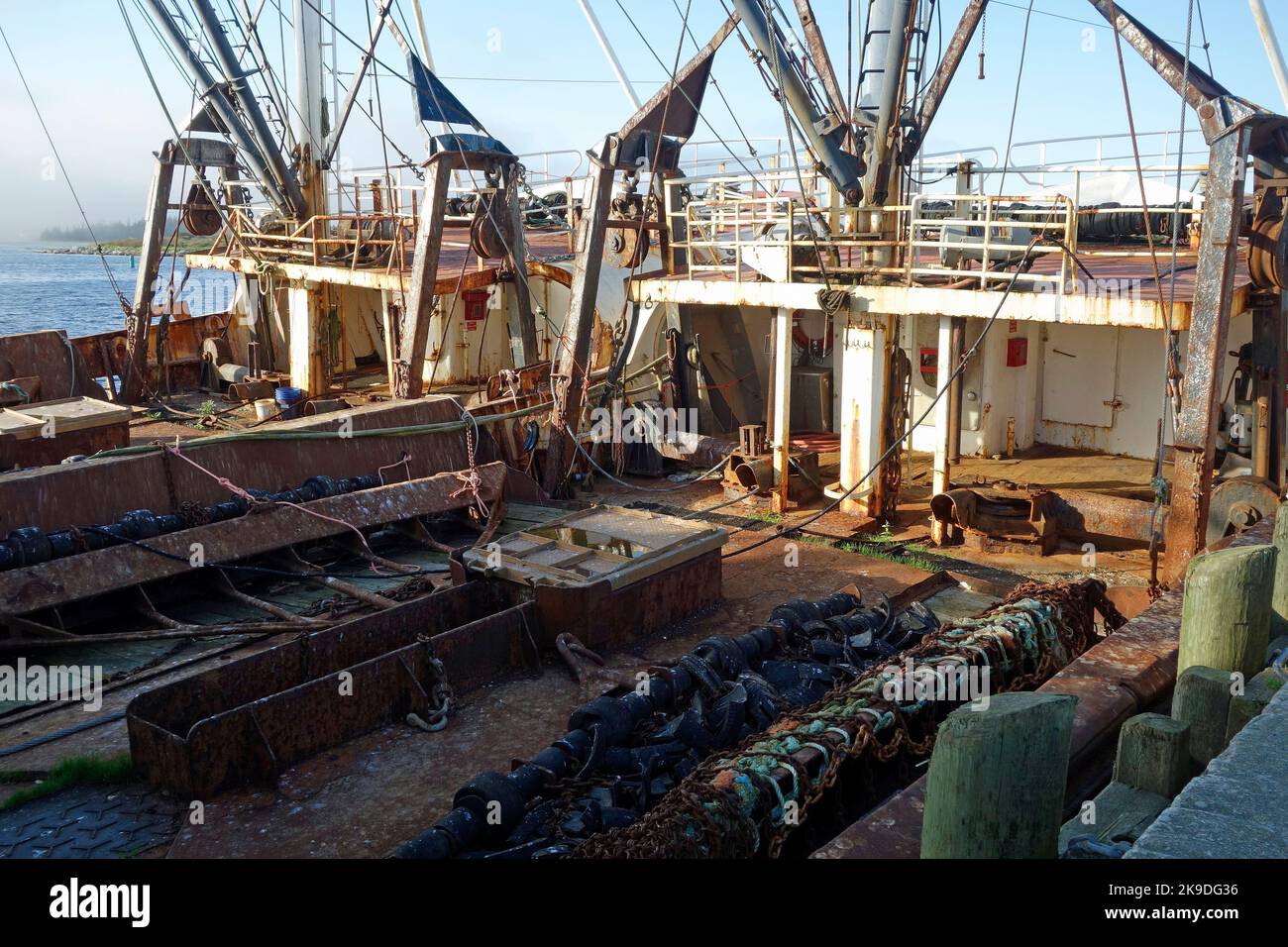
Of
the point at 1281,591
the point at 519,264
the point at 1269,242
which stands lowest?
the point at 1281,591

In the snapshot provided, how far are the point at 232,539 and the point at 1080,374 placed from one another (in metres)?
11.6

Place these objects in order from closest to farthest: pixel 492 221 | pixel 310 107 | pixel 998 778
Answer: pixel 998 778, pixel 492 221, pixel 310 107

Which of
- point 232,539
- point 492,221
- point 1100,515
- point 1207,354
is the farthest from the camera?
point 492,221

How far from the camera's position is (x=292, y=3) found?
70.0 feet

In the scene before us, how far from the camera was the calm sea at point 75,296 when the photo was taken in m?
59.4

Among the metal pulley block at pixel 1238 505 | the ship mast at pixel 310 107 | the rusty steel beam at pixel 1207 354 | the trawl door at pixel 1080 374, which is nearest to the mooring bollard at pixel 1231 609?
the rusty steel beam at pixel 1207 354

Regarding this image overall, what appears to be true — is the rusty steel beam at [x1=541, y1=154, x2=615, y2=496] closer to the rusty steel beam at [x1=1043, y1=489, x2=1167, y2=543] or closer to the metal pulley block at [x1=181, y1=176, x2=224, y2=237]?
the rusty steel beam at [x1=1043, y1=489, x2=1167, y2=543]

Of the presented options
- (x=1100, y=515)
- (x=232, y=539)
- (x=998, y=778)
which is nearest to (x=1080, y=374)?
(x=1100, y=515)

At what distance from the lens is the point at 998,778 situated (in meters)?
3.75

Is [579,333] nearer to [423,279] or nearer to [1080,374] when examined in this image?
[423,279]

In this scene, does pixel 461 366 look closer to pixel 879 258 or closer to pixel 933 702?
pixel 879 258

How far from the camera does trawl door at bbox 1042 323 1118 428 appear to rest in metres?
15.4
